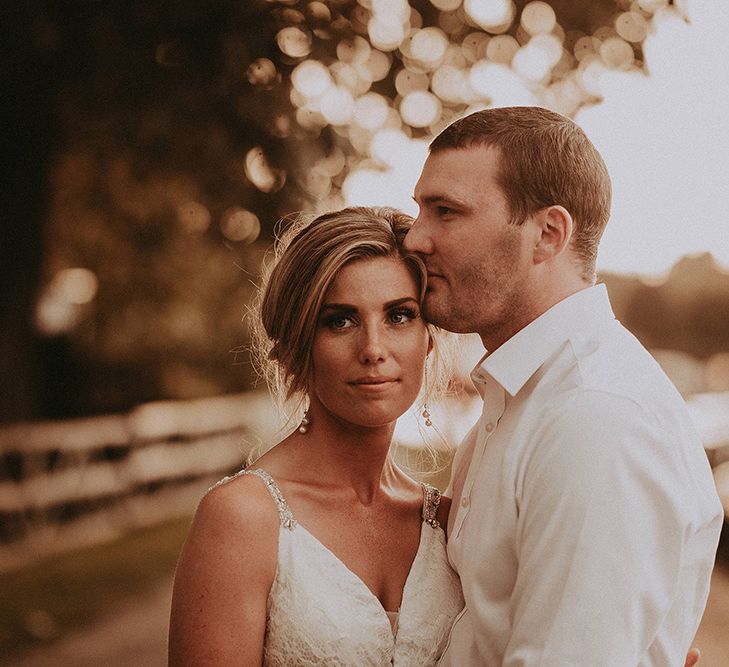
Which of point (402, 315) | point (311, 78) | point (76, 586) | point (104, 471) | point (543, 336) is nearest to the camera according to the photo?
point (543, 336)

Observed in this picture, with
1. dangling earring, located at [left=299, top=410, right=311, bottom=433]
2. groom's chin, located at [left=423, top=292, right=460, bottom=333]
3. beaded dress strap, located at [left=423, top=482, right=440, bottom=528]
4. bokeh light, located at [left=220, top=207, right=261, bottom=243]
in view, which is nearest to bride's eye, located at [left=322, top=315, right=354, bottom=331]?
groom's chin, located at [left=423, top=292, right=460, bottom=333]

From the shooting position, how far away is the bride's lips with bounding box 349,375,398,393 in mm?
3289

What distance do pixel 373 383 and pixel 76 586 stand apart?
7372 mm

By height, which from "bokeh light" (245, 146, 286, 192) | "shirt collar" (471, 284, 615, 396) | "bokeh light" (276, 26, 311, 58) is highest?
"bokeh light" (276, 26, 311, 58)

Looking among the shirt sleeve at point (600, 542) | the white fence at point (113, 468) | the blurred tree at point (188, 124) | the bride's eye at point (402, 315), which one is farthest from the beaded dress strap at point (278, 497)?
the white fence at point (113, 468)

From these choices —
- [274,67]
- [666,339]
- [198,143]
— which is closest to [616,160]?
[274,67]

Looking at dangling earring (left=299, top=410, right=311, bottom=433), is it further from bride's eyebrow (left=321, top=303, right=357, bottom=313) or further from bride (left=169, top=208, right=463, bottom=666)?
bride's eyebrow (left=321, top=303, right=357, bottom=313)

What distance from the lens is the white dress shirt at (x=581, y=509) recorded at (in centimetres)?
252

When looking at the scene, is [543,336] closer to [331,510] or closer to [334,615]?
[331,510]

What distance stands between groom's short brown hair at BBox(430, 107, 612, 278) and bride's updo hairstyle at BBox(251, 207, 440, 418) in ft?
1.17

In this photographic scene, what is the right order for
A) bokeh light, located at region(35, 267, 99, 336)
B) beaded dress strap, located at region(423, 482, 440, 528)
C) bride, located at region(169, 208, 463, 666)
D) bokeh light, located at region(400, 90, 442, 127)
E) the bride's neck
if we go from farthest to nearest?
bokeh light, located at region(35, 267, 99, 336)
bokeh light, located at region(400, 90, 442, 127)
beaded dress strap, located at region(423, 482, 440, 528)
the bride's neck
bride, located at region(169, 208, 463, 666)

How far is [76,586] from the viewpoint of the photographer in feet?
32.1

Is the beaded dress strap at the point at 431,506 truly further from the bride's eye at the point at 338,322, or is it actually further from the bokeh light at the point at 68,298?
the bokeh light at the point at 68,298

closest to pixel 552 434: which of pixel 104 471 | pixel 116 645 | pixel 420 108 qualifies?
pixel 116 645
